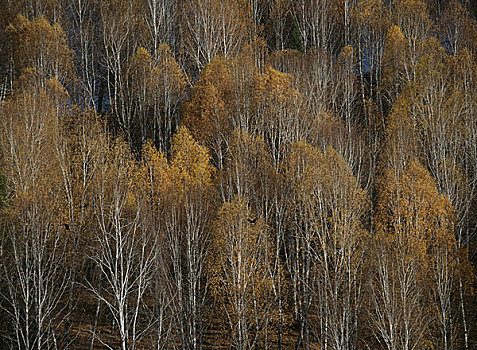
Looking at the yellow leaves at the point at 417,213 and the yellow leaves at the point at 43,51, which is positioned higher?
the yellow leaves at the point at 43,51

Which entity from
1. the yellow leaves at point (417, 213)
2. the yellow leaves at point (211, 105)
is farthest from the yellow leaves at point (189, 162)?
the yellow leaves at point (417, 213)

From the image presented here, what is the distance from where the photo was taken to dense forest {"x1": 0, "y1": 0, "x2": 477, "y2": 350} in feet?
56.0

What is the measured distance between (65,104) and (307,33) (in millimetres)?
22273

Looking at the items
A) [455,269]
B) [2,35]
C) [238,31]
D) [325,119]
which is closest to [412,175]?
[455,269]

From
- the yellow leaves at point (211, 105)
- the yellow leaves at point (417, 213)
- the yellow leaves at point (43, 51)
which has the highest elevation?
the yellow leaves at point (43, 51)

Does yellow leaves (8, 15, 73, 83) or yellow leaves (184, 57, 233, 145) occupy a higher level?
yellow leaves (8, 15, 73, 83)

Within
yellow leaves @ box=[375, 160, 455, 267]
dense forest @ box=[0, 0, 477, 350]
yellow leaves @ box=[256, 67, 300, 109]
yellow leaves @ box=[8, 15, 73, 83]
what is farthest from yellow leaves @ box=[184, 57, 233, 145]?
yellow leaves @ box=[8, 15, 73, 83]

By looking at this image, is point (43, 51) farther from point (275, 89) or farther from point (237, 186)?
point (237, 186)

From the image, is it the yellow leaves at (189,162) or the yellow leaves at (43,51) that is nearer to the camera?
the yellow leaves at (189,162)

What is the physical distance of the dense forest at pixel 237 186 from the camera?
17.1m

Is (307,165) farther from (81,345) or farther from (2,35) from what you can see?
(2,35)

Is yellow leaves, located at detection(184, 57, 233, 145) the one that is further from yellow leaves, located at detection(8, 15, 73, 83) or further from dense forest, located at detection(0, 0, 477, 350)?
yellow leaves, located at detection(8, 15, 73, 83)

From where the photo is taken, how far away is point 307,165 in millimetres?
21531

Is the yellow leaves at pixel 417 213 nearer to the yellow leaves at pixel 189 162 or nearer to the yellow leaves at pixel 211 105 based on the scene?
the yellow leaves at pixel 189 162
